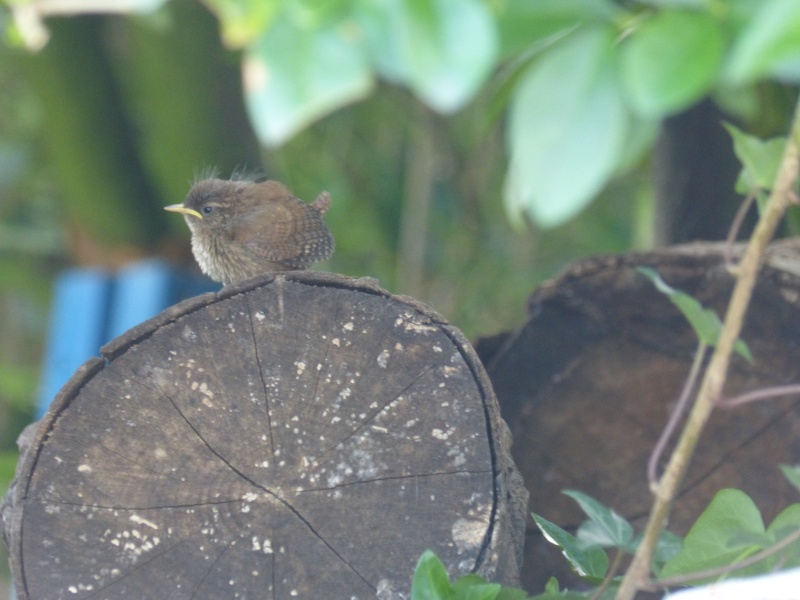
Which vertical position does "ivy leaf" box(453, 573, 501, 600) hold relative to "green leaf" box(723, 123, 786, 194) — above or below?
below

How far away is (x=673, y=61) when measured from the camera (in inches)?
42.4

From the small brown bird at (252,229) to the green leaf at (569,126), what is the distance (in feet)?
3.62

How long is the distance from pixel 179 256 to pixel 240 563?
326cm

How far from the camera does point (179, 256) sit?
15.5 ft

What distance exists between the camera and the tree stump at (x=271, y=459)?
160 cm

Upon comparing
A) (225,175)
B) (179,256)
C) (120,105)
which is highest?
(120,105)

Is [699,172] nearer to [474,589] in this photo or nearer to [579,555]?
[579,555]

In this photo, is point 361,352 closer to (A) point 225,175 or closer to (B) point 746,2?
(B) point 746,2

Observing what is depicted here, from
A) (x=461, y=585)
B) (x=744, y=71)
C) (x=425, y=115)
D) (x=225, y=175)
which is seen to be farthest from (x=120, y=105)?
(x=744, y=71)

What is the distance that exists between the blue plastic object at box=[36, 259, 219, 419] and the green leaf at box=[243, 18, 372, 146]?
3.46m

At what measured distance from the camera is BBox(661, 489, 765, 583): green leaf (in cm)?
153

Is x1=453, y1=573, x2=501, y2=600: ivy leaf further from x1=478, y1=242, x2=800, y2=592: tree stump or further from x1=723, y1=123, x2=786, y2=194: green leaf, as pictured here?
x1=478, y1=242, x2=800, y2=592: tree stump

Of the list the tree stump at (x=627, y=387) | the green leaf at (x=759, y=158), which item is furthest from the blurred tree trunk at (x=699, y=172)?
the green leaf at (x=759, y=158)

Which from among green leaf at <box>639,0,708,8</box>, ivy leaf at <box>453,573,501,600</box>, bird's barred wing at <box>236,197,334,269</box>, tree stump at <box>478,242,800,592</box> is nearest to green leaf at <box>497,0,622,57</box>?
green leaf at <box>639,0,708,8</box>
